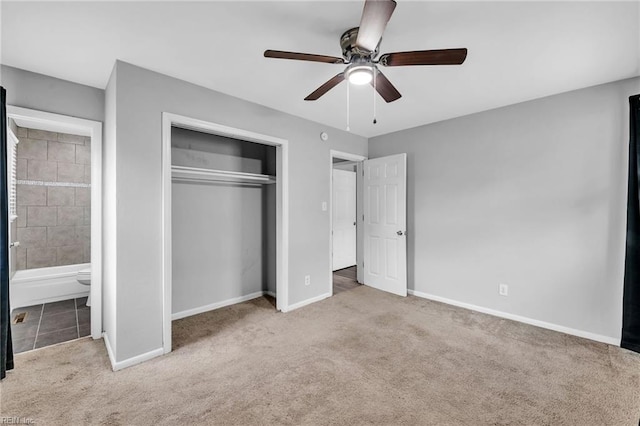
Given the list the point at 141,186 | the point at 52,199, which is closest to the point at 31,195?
the point at 52,199

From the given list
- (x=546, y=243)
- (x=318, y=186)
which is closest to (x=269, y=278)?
(x=318, y=186)

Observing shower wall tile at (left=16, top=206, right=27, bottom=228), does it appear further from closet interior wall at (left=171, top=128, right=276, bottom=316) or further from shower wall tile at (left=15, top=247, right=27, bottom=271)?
closet interior wall at (left=171, top=128, right=276, bottom=316)

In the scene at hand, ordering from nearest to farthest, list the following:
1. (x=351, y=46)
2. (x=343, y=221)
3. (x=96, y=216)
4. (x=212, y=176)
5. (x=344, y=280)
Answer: (x=351, y=46) → (x=96, y=216) → (x=212, y=176) → (x=344, y=280) → (x=343, y=221)

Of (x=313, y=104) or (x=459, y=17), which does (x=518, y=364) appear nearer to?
(x=459, y=17)

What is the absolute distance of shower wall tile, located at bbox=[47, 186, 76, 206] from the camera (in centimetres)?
404

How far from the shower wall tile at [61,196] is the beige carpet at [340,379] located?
2.45 metres

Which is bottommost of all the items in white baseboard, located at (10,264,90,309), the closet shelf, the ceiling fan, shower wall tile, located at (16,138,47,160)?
white baseboard, located at (10,264,90,309)

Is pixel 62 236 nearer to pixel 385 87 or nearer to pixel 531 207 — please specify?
pixel 385 87

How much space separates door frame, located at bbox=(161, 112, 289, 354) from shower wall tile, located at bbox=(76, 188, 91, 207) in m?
2.42

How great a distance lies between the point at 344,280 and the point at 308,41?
12.7ft

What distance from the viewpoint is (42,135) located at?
3.95m

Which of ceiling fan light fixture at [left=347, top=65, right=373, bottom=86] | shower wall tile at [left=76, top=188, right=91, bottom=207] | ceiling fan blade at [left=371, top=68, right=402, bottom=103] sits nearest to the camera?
ceiling fan light fixture at [left=347, top=65, right=373, bottom=86]

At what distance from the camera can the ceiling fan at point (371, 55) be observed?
1.40 m

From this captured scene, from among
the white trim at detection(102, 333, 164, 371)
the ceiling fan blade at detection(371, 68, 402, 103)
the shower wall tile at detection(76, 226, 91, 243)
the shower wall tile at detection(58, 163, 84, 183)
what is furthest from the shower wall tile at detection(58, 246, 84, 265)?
the ceiling fan blade at detection(371, 68, 402, 103)
